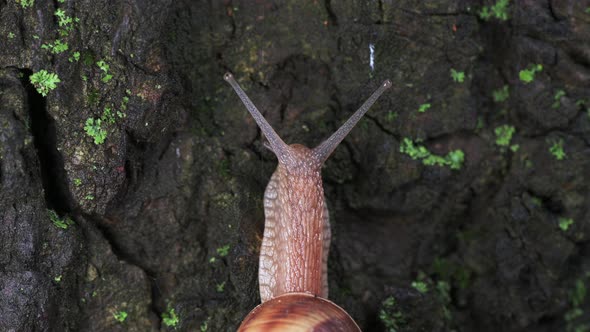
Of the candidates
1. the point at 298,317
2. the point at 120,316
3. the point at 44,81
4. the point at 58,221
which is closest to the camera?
the point at 298,317

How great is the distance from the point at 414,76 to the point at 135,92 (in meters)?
1.55

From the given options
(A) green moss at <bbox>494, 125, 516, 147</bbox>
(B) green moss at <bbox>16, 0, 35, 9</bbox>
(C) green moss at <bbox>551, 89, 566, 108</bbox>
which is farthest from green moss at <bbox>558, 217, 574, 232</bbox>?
(B) green moss at <bbox>16, 0, 35, 9</bbox>

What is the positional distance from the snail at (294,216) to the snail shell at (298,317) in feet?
0.45

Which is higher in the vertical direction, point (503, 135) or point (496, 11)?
point (496, 11)

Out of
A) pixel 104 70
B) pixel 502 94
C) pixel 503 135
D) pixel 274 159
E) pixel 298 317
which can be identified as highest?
pixel 502 94

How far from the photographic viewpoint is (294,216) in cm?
301

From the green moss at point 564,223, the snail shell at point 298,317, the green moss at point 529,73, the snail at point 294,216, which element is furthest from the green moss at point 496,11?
the snail shell at point 298,317

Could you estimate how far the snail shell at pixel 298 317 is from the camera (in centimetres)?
255

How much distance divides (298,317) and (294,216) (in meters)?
0.60

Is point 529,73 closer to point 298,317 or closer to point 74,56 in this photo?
point 298,317

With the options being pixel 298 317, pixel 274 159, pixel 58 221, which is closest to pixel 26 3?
pixel 58 221

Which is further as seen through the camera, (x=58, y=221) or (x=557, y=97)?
(x=557, y=97)

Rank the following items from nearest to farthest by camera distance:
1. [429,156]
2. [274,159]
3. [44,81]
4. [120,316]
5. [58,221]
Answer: [44,81] → [58,221] → [120,316] → [274,159] → [429,156]

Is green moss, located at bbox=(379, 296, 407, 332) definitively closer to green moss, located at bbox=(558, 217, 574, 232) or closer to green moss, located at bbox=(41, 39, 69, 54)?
green moss, located at bbox=(558, 217, 574, 232)
